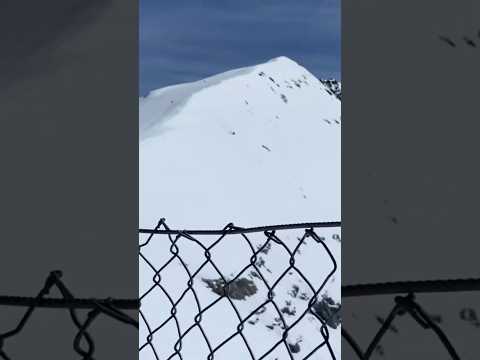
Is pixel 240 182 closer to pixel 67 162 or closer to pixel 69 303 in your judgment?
pixel 67 162

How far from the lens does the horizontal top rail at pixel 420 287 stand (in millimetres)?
324

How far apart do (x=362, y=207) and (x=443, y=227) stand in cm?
5

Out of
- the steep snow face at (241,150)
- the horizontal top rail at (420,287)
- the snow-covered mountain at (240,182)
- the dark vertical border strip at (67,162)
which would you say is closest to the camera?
the horizontal top rail at (420,287)

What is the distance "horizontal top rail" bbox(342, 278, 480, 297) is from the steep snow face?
1361 centimetres

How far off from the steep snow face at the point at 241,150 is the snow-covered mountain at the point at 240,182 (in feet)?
0.12

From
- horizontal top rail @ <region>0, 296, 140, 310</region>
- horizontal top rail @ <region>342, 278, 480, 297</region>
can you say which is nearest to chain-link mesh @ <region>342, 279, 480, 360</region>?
horizontal top rail @ <region>342, 278, 480, 297</region>

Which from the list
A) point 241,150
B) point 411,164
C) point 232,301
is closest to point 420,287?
point 411,164

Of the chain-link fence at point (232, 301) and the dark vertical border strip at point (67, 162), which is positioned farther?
the dark vertical border strip at point (67, 162)

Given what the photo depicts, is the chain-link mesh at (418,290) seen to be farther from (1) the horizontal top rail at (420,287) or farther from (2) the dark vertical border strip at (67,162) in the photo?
(2) the dark vertical border strip at (67,162)

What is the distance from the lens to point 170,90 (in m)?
22.3

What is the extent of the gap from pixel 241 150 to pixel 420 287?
67.8 ft

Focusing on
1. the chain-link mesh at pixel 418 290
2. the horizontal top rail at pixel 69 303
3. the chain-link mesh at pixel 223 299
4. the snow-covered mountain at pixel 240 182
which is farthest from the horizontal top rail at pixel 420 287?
the snow-covered mountain at pixel 240 182

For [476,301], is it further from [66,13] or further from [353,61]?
[66,13]

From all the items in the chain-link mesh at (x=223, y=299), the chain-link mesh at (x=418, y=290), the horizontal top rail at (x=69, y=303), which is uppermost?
the chain-link mesh at (x=418, y=290)
